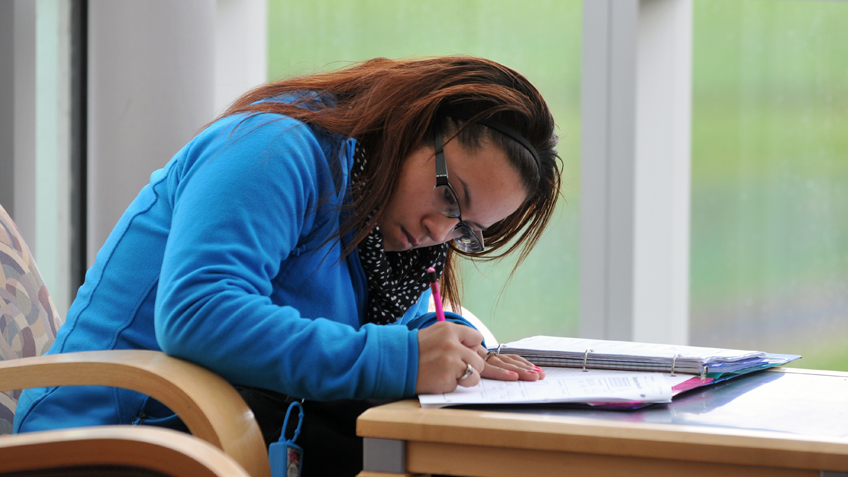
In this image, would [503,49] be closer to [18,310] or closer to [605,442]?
[18,310]

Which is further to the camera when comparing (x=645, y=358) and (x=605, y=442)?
(x=645, y=358)

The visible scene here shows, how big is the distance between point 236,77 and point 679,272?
6.63ft

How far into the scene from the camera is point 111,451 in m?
0.66

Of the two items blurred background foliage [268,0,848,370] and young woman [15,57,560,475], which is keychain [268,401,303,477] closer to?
young woman [15,57,560,475]

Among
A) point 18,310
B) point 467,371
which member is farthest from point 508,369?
point 18,310

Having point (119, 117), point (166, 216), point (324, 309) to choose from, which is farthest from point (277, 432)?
point (119, 117)

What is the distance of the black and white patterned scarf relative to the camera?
4.00 ft

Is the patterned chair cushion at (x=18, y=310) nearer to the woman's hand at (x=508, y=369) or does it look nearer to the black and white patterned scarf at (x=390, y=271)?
the black and white patterned scarf at (x=390, y=271)

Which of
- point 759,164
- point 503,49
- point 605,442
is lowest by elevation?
point 605,442

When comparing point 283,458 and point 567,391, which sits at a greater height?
point 567,391

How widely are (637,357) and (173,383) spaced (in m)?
0.68

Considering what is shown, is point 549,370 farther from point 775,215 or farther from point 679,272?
point 775,215

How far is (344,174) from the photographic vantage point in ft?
3.78

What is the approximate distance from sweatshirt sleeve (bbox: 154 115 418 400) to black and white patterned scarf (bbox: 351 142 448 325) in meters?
0.19
